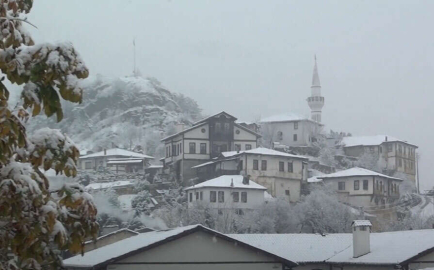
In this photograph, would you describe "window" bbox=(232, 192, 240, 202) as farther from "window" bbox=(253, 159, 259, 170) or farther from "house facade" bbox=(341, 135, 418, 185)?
"house facade" bbox=(341, 135, 418, 185)

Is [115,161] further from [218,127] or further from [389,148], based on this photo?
[389,148]

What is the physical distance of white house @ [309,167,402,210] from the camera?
7600 cm

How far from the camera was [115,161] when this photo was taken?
89.9 meters

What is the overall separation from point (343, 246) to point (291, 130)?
237 feet

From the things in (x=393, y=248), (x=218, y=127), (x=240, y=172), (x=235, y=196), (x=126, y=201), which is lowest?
(x=393, y=248)

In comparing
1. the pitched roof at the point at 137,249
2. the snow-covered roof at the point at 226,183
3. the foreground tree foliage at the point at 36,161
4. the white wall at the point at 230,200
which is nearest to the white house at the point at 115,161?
the snow-covered roof at the point at 226,183

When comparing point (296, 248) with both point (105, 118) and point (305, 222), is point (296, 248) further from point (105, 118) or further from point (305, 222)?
point (105, 118)

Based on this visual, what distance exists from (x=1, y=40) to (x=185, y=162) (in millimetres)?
70115

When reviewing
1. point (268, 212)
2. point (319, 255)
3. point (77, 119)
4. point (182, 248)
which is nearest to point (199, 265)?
point (182, 248)

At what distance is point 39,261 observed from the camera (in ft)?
18.9

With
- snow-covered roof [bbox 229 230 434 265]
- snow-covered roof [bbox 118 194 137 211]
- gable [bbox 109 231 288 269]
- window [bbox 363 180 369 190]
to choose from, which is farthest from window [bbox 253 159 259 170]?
gable [bbox 109 231 288 269]

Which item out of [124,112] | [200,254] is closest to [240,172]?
[200,254]

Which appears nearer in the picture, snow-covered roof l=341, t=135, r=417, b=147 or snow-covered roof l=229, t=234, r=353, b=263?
snow-covered roof l=229, t=234, r=353, b=263

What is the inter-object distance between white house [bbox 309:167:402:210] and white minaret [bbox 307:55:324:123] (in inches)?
1558
